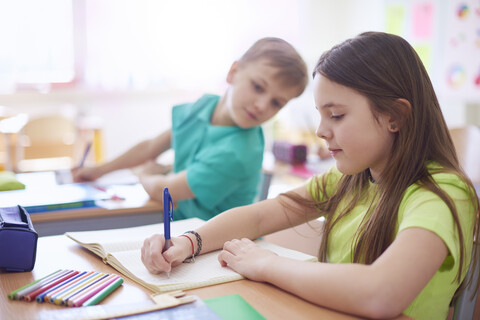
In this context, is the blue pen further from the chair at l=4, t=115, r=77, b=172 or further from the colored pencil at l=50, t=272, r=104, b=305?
the chair at l=4, t=115, r=77, b=172

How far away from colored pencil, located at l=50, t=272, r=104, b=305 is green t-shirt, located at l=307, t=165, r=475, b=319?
49 cm

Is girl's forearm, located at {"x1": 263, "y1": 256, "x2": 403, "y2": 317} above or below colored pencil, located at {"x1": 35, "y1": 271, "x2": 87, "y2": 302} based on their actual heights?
above

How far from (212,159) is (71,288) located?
0.92 metres

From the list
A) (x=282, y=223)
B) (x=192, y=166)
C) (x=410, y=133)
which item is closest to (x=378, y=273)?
(x=410, y=133)

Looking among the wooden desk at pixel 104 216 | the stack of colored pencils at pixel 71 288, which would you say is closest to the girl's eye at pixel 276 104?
the wooden desk at pixel 104 216

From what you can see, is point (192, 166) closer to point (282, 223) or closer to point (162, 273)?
point (282, 223)

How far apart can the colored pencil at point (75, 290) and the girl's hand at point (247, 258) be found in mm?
227

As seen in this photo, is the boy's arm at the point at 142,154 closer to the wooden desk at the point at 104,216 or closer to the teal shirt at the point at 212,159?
the teal shirt at the point at 212,159

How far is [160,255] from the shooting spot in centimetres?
95

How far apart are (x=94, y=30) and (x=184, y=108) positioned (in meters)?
3.29

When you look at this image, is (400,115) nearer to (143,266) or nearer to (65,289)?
(143,266)

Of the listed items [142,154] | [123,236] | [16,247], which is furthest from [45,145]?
[16,247]

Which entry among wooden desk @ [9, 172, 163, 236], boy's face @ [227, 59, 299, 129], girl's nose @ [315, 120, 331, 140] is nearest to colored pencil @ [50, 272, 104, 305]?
girl's nose @ [315, 120, 331, 140]

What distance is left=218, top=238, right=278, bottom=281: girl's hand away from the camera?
941mm
